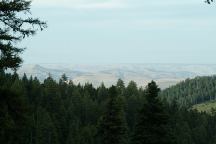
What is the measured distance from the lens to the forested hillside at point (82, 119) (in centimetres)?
2162

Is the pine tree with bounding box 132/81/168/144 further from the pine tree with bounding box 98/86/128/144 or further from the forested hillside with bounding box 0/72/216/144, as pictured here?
the pine tree with bounding box 98/86/128/144

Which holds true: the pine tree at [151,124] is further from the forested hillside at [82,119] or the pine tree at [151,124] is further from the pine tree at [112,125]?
the pine tree at [112,125]

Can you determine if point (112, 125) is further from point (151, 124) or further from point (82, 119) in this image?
point (82, 119)

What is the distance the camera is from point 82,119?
646ft

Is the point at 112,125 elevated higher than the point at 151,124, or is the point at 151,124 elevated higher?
the point at 151,124

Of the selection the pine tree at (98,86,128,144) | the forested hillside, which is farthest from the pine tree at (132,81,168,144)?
the pine tree at (98,86,128,144)

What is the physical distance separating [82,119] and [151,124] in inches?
6687

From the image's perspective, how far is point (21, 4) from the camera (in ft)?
64.4

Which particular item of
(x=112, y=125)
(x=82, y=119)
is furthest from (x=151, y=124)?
(x=82, y=119)

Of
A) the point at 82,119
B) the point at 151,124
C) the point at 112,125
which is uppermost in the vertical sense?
the point at 151,124

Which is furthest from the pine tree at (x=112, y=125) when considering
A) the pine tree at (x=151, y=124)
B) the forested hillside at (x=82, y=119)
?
the pine tree at (x=151, y=124)

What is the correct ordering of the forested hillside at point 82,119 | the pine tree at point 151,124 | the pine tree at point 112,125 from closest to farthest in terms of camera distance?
the forested hillside at point 82,119, the pine tree at point 151,124, the pine tree at point 112,125

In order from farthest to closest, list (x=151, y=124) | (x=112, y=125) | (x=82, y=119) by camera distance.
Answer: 1. (x=82, y=119)
2. (x=112, y=125)
3. (x=151, y=124)

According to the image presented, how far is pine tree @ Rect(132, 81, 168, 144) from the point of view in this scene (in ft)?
91.4
